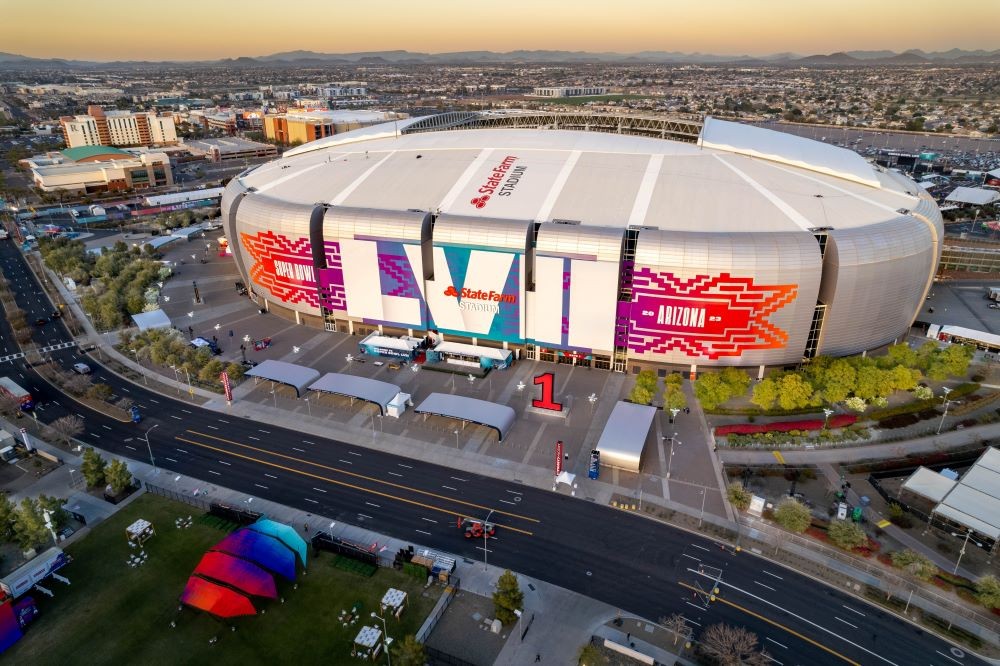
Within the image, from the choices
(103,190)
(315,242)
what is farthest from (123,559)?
(103,190)

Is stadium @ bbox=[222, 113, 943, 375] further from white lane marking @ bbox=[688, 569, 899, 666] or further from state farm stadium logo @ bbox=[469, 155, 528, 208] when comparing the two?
white lane marking @ bbox=[688, 569, 899, 666]

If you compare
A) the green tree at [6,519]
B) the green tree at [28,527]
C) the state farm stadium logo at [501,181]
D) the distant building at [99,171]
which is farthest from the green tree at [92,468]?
the distant building at [99,171]

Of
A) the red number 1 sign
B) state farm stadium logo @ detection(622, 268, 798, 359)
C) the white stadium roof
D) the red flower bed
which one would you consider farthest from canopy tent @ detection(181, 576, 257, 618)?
the white stadium roof

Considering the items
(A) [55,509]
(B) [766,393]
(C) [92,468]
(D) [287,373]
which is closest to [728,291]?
(B) [766,393]

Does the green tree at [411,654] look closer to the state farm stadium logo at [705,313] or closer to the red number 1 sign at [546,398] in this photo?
the red number 1 sign at [546,398]

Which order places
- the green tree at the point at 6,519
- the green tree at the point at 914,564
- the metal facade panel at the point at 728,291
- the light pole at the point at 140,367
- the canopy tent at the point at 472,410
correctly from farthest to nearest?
the light pole at the point at 140,367
the metal facade panel at the point at 728,291
the canopy tent at the point at 472,410
the green tree at the point at 6,519
the green tree at the point at 914,564

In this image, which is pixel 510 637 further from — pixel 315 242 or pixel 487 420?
Result: pixel 315 242

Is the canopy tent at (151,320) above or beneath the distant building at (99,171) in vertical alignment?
beneath
